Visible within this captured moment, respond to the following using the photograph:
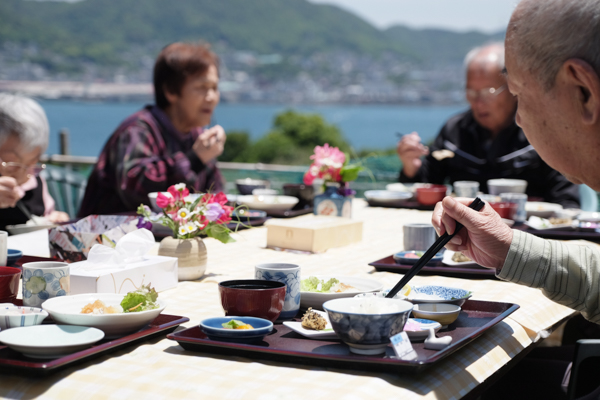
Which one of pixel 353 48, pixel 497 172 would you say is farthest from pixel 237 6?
pixel 497 172

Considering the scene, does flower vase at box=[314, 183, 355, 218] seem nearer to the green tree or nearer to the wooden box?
the wooden box

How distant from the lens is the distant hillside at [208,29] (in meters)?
74.8

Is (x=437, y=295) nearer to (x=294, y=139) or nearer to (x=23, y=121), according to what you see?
(x=23, y=121)

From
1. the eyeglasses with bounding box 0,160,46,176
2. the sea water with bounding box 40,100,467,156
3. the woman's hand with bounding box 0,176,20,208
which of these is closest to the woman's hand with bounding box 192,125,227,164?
the eyeglasses with bounding box 0,160,46,176

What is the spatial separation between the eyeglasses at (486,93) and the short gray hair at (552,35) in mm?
2899

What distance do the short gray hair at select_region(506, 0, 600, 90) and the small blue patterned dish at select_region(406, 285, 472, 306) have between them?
0.47m

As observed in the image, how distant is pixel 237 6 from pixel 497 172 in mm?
91691

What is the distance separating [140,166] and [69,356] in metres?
2.25

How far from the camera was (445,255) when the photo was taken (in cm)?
205

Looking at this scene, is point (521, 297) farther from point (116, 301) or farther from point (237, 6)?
point (237, 6)

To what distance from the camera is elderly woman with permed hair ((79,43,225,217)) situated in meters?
3.26

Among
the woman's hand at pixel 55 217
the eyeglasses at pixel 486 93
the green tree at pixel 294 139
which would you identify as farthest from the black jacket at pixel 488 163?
the green tree at pixel 294 139

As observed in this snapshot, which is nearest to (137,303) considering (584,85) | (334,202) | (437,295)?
(437,295)

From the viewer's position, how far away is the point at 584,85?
3.81ft
